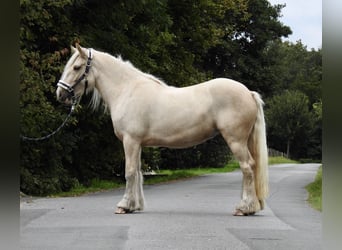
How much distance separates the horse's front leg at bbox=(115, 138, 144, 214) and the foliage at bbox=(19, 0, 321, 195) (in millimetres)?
1568

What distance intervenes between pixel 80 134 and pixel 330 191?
39.1 ft

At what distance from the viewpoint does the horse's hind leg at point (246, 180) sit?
6.91m

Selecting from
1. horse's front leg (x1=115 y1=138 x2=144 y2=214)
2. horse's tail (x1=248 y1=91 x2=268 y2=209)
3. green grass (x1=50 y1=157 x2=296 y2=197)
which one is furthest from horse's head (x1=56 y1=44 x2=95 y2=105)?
green grass (x1=50 y1=157 x2=296 y2=197)

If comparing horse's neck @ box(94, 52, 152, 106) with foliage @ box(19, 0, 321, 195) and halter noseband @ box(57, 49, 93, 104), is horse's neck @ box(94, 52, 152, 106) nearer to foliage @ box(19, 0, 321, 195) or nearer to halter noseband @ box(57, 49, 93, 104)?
halter noseband @ box(57, 49, 93, 104)

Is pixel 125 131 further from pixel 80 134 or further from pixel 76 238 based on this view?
pixel 80 134

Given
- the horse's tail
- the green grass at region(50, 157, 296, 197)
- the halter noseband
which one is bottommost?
the green grass at region(50, 157, 296, 197)

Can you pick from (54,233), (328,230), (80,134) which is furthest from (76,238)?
(80,134)

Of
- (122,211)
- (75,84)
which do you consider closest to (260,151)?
(122,211)

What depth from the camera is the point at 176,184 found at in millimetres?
12367

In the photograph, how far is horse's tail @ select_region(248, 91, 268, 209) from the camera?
274 inches

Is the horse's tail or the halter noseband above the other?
the halter noseband

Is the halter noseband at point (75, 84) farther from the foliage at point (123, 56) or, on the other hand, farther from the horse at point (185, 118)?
the foliage at point (123, 56)

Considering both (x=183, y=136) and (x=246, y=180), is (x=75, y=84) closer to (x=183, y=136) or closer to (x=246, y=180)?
(x=183, y=136)

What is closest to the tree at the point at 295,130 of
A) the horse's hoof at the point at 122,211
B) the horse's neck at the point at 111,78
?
the horse's neck at the point at 111,78
